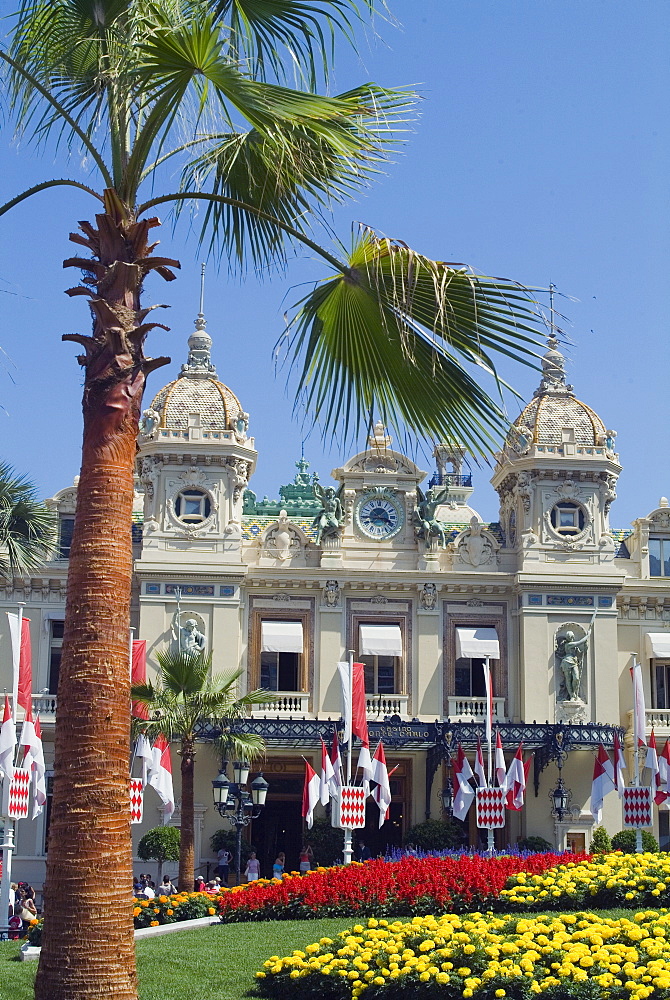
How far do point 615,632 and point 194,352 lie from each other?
1669 cm

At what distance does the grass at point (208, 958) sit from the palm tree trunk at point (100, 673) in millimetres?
6594

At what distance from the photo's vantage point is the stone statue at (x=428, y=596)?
4344 centimetres

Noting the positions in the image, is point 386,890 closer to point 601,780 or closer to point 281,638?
point 601,780

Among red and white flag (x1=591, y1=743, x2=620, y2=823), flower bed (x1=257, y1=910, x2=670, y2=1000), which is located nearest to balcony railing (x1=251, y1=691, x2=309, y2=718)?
red and white flag (x1=591, y1=743, x2=620, y2=823)

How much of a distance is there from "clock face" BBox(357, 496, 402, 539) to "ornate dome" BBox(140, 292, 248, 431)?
4905 mm

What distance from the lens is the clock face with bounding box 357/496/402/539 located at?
1735 inches

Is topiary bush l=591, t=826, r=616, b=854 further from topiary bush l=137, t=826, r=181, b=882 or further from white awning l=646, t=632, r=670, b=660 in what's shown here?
topiary bush l=137, t=826, r=181, b=882

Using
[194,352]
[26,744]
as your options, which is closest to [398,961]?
[26,744]

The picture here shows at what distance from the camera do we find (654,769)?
124 feet

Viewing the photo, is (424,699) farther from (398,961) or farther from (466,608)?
(398,961)

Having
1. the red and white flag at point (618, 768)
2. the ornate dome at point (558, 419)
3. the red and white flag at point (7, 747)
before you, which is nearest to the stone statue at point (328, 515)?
the ornate dome at point (558, 419)

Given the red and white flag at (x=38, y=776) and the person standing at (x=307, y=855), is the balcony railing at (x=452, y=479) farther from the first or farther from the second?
the red and white flag at (x=38, y=776)

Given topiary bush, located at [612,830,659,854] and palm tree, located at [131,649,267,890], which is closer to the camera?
palm tree, located at [131,649,267,890]

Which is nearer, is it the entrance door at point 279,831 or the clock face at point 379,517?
the entrance door at point 279,831
